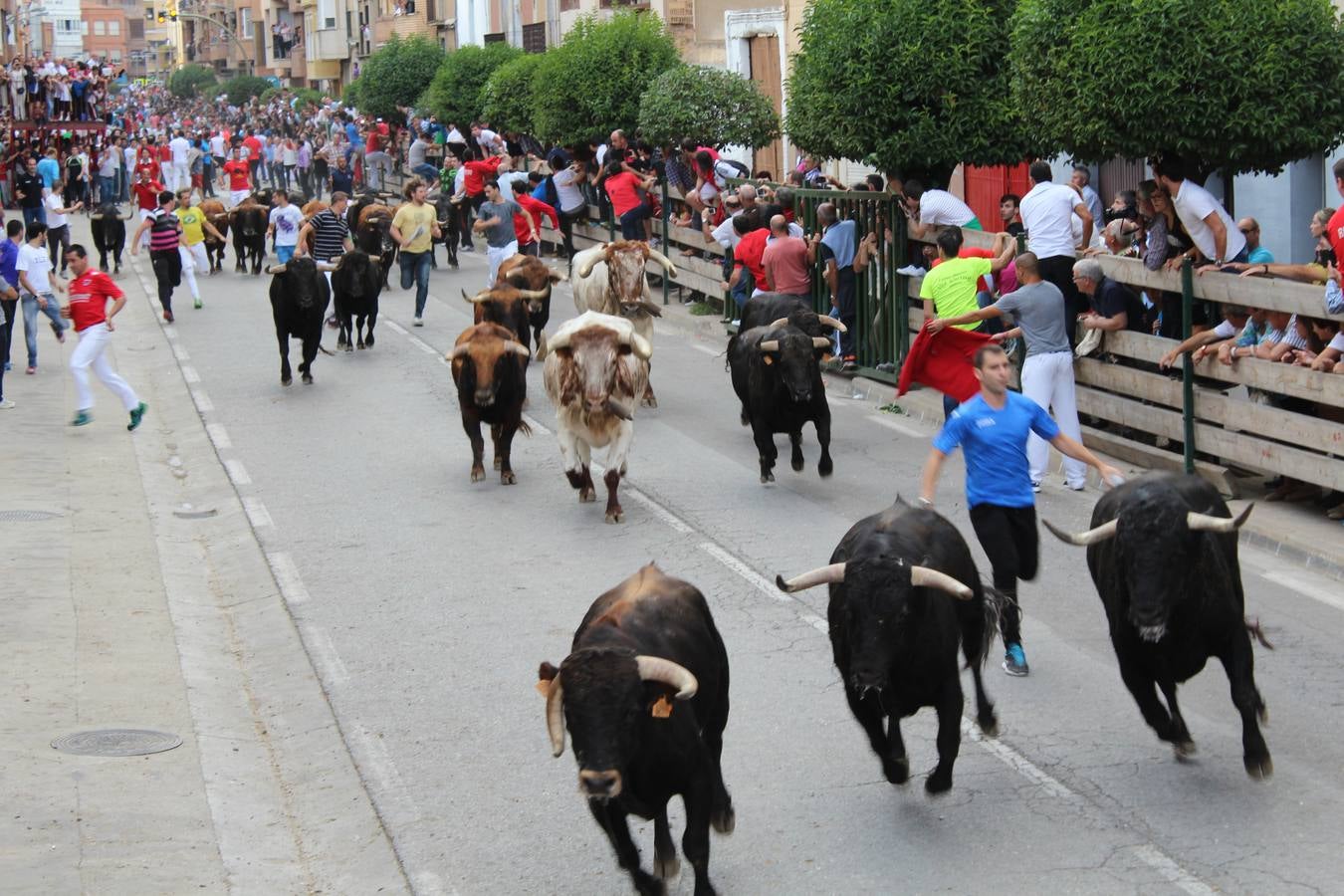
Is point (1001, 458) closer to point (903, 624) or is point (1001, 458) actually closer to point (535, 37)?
point (903, 624)

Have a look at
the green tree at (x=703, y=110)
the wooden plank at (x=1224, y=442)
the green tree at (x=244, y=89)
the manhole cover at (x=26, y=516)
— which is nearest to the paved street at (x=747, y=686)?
the wooden plank at (x=1224, y=442)

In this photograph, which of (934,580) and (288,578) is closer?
(934,580)

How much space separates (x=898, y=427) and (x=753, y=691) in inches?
311

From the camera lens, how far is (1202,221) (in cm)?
1386

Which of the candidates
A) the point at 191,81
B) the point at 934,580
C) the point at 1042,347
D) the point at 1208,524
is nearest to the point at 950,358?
the point at 1042,347

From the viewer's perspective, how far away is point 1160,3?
13570mm

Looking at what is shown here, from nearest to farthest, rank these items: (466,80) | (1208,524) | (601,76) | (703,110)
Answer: (1208,524) < (703,110) < (601,76) < (466,80)

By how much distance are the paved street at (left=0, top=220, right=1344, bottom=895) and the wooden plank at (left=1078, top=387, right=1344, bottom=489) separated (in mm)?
841

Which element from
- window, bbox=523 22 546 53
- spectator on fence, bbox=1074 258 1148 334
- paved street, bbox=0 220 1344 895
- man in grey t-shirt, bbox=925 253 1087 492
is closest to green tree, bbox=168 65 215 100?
window, bbox=523 22 546 53

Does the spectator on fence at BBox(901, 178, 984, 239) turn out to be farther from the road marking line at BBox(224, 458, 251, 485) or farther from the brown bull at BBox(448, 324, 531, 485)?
the road marking line at BBox(224, 458, 251, 485)

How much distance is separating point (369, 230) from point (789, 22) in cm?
981

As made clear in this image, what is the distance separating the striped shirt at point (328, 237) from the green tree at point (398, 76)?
25.6 m

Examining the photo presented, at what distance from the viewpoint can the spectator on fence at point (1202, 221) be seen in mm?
13750

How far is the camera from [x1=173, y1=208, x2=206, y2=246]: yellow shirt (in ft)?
96.1
